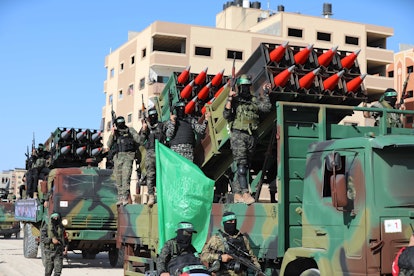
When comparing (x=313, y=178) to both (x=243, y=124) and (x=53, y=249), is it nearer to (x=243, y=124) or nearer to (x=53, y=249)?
(x=243, y=124)

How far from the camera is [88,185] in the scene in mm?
17844

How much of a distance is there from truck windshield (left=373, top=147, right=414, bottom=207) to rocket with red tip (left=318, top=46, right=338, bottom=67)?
3617mm

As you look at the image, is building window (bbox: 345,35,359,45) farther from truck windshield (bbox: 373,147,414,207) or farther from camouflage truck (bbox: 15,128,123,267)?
truck windshield (bbox: 373,147,414,207)

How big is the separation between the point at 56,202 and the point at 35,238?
11.1ft

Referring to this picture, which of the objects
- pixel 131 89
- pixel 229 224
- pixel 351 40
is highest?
pixel 351 40

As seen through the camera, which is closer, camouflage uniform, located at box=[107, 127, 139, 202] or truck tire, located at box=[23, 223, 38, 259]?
camouflage uniform, located at box=[107, 127, 139, 202]

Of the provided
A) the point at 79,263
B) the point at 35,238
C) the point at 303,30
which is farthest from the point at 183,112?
the point at 303,30

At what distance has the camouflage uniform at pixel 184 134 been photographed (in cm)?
1112

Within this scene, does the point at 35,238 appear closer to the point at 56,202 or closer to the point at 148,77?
the point at 56,202

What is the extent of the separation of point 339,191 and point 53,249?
27.5ft

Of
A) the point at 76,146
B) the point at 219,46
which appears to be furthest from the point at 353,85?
the point at 219,46

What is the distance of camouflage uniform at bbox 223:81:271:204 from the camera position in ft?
30.9

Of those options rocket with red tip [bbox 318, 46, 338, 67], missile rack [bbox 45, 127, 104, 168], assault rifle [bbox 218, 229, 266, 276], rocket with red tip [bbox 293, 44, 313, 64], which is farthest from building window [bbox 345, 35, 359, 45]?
assault rifle [bbox 218, 229, 266, 276]

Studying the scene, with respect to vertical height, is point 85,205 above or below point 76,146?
below
